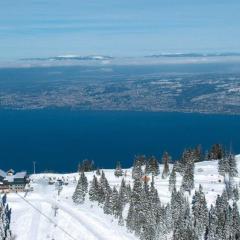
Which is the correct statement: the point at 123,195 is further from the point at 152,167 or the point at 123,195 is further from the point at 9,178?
the point at 9,178

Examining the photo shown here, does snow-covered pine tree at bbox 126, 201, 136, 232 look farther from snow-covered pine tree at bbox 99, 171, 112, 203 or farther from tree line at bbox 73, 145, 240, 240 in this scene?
snow-covered pine tree at bbox 99, 171, 112, 203

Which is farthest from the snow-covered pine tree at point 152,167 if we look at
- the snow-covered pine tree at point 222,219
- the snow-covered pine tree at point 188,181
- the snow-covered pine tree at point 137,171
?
the snow-covered pine tree at point 222,219

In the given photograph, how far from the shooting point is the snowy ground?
10069 cm

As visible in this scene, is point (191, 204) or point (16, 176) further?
point (16, 176)

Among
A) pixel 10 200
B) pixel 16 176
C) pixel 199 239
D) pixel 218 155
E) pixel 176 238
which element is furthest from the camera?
pixel 218 155

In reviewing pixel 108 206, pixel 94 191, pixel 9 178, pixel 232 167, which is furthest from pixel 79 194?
pixel 232 167

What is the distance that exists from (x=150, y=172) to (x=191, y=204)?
74.4 feet

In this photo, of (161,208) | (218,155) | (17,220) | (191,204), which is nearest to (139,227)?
(161,208)

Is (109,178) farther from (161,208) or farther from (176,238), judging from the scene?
(176,238)

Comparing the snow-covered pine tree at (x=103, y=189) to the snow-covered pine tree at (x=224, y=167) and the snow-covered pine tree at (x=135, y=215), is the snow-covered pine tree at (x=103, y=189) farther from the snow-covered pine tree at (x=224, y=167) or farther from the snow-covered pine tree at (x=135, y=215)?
the snow-covered pine tree at (x=224, y=167)

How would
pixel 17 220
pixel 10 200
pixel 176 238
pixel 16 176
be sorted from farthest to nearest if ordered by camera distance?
pixel 16 176 < pixel 10 200 < pixel 17 220 < pixel 176 238

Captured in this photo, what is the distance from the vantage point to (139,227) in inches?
3903

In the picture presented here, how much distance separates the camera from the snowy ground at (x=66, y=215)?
101 m

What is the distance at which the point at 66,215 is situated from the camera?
108 m
